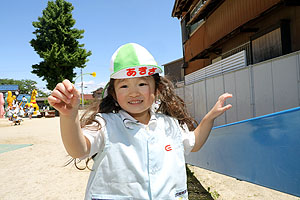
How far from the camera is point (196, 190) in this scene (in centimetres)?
290

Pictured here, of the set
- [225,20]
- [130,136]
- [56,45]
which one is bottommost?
[130,136]

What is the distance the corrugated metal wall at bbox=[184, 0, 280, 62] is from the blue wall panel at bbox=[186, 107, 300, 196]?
4.44 metres

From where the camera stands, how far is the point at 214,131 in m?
1.72

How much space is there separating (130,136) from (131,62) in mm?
415

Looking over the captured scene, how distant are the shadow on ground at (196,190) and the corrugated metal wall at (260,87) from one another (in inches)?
41.6

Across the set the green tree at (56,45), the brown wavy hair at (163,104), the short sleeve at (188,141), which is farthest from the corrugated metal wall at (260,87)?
the green tree at (56,45)

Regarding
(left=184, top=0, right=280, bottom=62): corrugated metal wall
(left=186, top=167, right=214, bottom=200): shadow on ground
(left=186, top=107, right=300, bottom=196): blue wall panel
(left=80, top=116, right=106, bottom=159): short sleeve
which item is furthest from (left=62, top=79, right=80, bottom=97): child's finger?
(left=184, top=0, right=280, bottom=62): corrugated metal wall

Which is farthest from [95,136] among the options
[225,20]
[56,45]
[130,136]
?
[56,45]

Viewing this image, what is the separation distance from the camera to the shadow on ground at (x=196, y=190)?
2.66m

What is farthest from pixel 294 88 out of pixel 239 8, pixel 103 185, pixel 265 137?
pixel 239 8

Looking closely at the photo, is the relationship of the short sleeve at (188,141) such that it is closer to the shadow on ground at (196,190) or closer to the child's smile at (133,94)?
the child's smile at (133,94)

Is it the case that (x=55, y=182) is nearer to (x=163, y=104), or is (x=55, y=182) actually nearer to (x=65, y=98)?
(x=163, y=104)

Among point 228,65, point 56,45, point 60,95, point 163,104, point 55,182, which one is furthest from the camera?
point 56,45

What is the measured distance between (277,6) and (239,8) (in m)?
1.50
